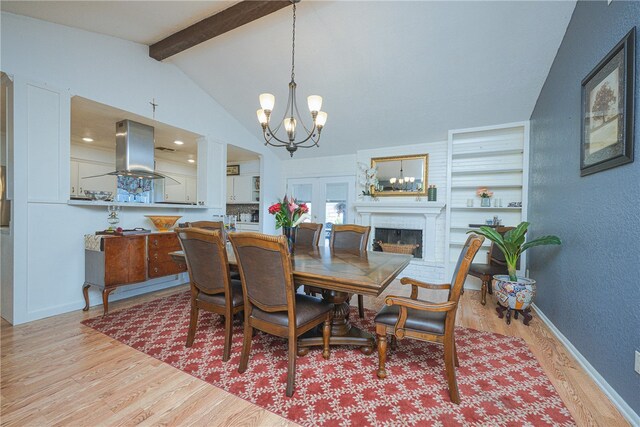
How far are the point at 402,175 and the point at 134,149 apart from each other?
4.27 metres

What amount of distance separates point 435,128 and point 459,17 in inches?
67.6

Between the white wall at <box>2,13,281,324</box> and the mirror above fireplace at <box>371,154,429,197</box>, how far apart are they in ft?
12.5

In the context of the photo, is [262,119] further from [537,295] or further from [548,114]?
[537,295]

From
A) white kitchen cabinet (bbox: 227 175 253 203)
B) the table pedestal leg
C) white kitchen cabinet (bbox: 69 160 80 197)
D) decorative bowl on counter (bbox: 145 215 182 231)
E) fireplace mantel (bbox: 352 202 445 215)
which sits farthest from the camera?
white kitchen cabinet (bbox: 227 175 253 203)

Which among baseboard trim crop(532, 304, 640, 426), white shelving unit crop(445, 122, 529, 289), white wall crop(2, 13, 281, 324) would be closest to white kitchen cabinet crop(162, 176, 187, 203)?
white wall crop(2, 13, 281, 324)

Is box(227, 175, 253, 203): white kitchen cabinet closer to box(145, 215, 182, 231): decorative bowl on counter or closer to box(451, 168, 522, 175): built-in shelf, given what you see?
box(145, 215, 182, 231): decorative bowl on counter

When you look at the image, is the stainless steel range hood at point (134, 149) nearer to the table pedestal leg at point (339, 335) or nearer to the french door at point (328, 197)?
the french door at point (328, 197)

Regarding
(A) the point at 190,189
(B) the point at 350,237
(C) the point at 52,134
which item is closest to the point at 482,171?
(B) the point at 350,237

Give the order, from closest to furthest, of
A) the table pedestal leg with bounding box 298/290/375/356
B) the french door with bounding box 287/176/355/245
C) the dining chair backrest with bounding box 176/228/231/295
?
the dining chair backrest with bounding box 176/228/231/295, the table pedestal leg with bounding box 298/290/375/356, the french door with bounding box 287/176/355/245

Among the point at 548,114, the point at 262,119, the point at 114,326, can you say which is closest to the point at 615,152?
the point at 548,114

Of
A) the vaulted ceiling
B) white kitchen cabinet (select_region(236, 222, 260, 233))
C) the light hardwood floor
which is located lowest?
the light hardwood floor

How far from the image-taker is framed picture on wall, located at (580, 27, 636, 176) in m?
1.56

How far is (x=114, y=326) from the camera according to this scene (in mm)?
2518

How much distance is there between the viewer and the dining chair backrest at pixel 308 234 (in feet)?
10.4
